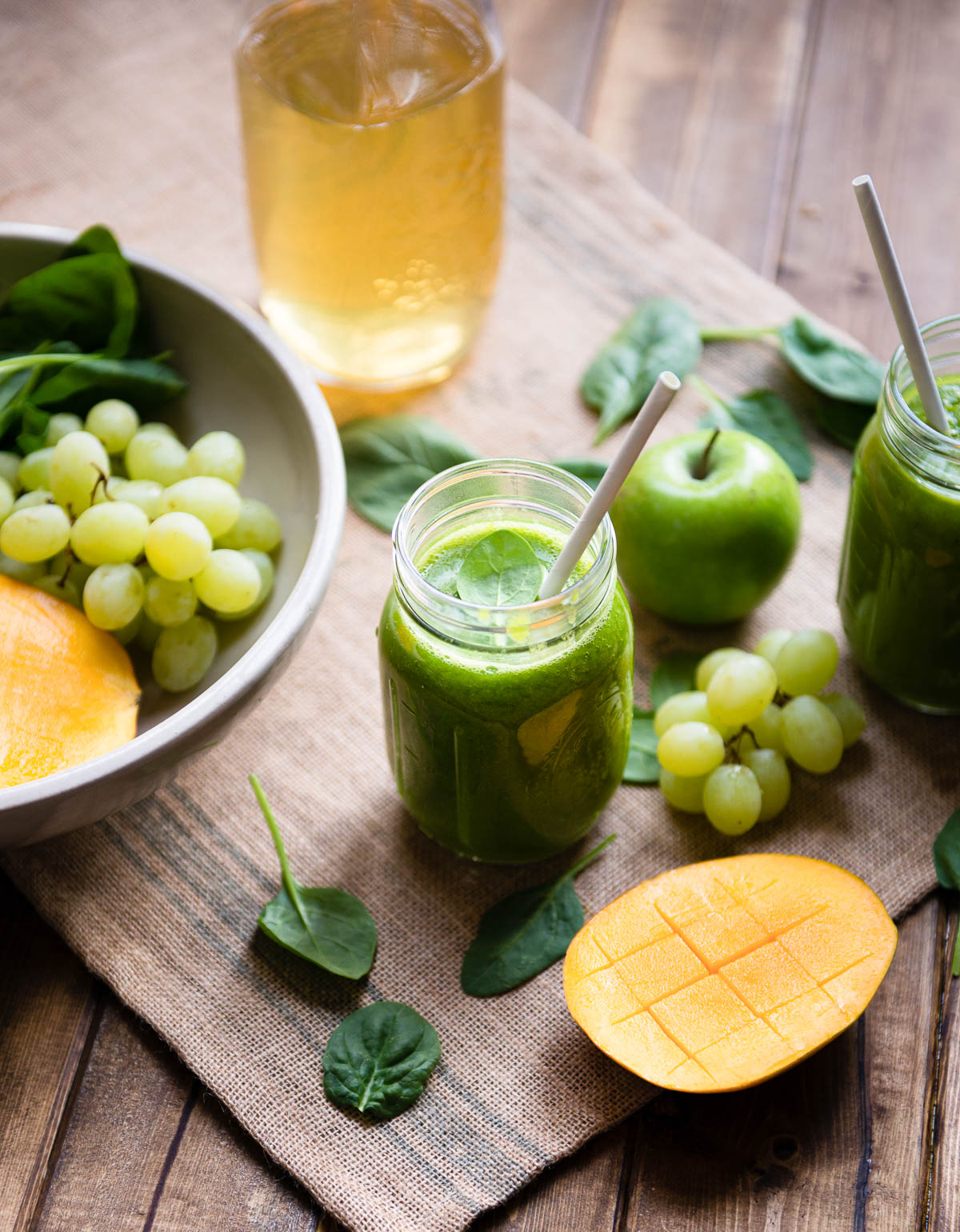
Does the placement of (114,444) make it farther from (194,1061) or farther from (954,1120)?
(954,1120)

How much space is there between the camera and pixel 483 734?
32.0 inches

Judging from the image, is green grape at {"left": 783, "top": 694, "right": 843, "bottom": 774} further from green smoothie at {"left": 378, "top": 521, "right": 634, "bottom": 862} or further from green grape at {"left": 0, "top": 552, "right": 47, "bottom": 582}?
green grape at {"left": 0, "top": 552, "right": 47, "bottom": 582}

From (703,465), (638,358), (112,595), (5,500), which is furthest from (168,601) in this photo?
(638,358)

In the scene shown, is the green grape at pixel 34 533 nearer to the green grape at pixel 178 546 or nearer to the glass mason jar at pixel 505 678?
the green grape at pixel 178 546

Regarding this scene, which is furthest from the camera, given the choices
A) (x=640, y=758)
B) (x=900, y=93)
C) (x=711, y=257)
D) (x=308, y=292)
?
(x=900, y=93)

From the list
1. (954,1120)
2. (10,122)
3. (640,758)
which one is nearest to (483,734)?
(640,758)

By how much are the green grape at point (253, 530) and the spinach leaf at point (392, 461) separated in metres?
0.17

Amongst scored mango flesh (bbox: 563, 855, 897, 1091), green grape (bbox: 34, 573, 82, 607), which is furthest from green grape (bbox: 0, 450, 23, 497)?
scored mango flesh (bbox: 563, 855, 897, 1091)

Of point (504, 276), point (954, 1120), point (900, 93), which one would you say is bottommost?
point (954, 1120)

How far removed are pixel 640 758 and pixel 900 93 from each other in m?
1.05

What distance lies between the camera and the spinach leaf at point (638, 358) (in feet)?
4.04

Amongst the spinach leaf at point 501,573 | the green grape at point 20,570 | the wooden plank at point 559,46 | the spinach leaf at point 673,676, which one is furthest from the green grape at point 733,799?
the wooden plank at point 559,46

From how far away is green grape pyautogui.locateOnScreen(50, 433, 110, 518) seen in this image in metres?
0.95

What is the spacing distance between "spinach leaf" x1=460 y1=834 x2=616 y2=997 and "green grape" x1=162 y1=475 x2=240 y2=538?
37 centimetres
